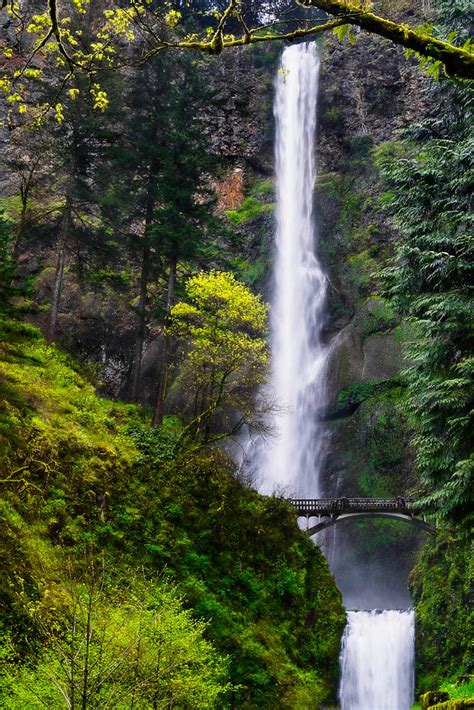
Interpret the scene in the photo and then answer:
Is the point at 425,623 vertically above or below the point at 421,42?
below

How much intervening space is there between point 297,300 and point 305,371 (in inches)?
199

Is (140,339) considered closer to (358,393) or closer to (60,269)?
(60,269)

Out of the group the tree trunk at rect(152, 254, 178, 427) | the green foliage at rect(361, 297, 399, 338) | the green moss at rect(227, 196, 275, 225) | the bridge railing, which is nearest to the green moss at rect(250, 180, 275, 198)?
the green moss at rect(227, 196, 275, 225)

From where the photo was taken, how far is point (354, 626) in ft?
76.5

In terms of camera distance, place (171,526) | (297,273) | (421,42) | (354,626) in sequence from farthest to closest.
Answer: (297,273) < (354,626) < (171,526) < (421,42)

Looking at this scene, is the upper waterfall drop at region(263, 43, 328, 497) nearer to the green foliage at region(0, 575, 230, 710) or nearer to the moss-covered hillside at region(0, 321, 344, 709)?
the moss-covered hillside at region(0, 321, 344, 709)

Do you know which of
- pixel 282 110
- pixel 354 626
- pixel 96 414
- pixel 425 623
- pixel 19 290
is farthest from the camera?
pixel 282 110

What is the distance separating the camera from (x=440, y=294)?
12.4 meters

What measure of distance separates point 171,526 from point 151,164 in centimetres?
1488

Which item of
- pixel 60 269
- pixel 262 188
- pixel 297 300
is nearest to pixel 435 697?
pixel 60 269

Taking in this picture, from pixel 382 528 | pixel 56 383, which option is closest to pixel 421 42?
pixel 56 383

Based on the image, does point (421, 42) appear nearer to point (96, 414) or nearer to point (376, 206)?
point (96, 414)

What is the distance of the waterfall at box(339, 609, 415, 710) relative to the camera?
21594 mm

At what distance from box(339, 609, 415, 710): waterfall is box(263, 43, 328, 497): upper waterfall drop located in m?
6.58
